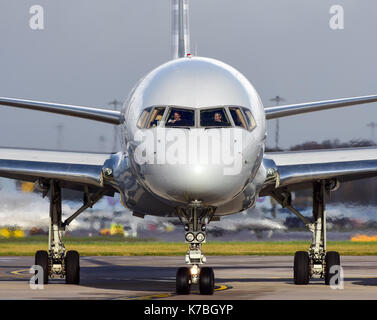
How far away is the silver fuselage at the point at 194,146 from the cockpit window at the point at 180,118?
12 centimetres

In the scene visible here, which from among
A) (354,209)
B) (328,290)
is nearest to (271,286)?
(328,290)

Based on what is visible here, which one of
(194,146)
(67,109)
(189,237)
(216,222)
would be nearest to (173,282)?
(67,109)

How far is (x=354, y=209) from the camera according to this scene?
40156 millimetres

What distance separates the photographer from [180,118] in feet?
62.9

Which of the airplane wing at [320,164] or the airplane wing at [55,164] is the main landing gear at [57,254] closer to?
the airplane wing at [55,164]

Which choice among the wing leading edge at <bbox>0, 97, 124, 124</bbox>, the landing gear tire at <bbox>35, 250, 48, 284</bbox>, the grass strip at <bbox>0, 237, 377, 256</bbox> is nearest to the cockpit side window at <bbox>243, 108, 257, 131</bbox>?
the wing leading edge at <bbox>0, 97, 124, 124</bbox>

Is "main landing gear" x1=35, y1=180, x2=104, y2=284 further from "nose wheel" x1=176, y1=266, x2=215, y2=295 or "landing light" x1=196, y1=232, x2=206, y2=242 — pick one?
"landing light" x1=196, y1=232, x2=206, y2=242

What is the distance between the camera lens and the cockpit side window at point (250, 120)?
1975 cm

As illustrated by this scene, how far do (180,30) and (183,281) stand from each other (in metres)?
12.6

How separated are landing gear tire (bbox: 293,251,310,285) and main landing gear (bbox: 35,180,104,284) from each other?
17.5 ft

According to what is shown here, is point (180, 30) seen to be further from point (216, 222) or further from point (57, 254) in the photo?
point (216, 222)
